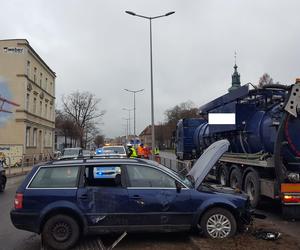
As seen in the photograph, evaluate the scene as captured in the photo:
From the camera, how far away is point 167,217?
24.8 ft

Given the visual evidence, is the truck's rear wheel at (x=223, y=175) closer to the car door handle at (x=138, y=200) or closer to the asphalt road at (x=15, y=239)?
the asphalt road at (x=15, y=239)

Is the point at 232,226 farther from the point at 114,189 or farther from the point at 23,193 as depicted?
the point at 23,193

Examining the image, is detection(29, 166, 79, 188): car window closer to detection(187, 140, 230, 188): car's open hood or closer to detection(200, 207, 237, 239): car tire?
detection(187, 140, 230, 188): car's open hood

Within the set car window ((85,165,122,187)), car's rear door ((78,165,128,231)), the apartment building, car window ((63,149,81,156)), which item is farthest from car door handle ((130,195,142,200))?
the apartment building

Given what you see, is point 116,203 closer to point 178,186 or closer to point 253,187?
point 178,186

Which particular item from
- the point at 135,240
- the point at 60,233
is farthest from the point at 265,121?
the point at 60,233

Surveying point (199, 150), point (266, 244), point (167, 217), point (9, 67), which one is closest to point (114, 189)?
point (167, 217)

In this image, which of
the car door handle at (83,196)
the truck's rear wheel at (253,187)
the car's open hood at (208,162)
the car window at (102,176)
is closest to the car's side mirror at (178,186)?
the car's open hood at (208,162)

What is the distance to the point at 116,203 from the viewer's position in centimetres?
750

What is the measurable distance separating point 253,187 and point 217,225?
4.16m

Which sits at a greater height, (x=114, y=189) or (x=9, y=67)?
(x=9, y=67)

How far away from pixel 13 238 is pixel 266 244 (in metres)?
4.75

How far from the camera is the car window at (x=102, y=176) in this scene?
25.3 feet

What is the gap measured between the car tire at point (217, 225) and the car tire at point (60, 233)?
223cm
